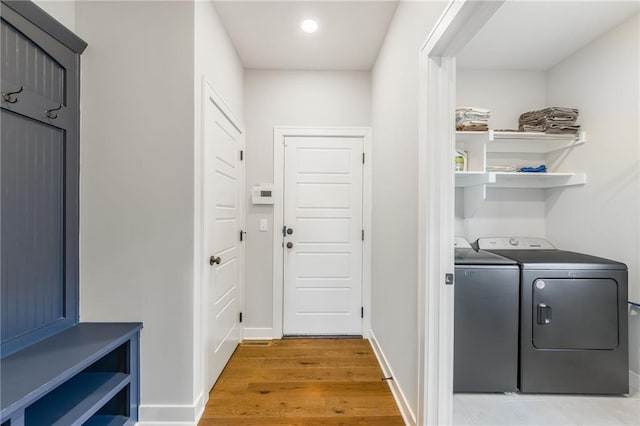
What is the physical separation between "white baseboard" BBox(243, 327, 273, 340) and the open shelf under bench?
121 cm

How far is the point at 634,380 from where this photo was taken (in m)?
1.93

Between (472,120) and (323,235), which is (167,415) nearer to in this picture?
(323,235)

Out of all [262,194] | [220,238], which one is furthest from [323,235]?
→ [220,238]

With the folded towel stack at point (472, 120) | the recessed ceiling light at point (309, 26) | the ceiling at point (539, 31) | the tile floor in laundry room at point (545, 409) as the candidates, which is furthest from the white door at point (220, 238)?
the ceiling at point (539, 31)

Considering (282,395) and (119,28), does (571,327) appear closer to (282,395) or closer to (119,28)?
(282,395)

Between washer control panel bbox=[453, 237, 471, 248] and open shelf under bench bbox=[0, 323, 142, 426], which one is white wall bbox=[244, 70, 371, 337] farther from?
washer control panel bbox=[453, 237, 471, 248]

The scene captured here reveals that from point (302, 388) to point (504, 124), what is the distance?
2856 mm

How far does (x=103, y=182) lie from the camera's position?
5.25ft

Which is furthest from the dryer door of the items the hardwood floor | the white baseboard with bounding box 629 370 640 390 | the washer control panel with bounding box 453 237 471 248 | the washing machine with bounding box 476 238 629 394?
the hardwood floor

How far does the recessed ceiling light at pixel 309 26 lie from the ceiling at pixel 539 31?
129 cm

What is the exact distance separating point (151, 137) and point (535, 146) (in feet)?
10.2

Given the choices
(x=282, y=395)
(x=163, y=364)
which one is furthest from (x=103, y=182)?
(x=282, y=395)

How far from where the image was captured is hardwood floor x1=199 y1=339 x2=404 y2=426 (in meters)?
1.67

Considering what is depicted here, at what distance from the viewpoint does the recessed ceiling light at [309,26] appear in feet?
6.82
